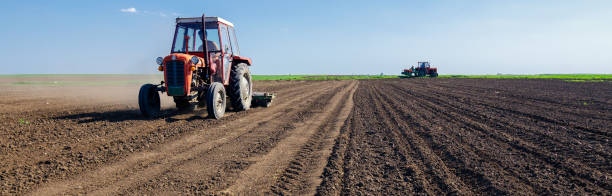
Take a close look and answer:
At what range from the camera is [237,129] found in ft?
21.7

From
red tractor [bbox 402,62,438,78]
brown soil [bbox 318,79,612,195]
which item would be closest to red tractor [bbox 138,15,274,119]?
brown soil [bbox 318,79,612,195]

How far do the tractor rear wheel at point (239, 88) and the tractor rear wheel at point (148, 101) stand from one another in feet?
5.88

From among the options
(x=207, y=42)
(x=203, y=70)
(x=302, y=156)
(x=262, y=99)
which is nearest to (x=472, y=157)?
(x=302, y=156)

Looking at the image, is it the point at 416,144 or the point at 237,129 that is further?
→ the point at 237,129

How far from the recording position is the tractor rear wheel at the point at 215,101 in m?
7.51

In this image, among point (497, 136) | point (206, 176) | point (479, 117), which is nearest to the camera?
point (206, 176)

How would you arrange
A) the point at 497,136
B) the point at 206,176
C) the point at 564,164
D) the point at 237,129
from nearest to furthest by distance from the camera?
the point at 206,176 → the point at 564,164 → the point at 497,136 → the point at 237,129

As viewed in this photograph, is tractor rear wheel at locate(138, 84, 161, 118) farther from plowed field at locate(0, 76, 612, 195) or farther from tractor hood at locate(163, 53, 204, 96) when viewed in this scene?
tractor hood at locate(163, 53, 204, 96)

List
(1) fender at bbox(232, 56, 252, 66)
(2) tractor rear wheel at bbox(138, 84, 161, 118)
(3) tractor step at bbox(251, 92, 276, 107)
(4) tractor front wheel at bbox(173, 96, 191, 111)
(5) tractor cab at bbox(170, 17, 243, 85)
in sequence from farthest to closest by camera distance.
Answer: (3) tractor step at bbox(251, 92, 276, 107), (1) fender at bbox(232, 56, 252, 66), (4) tractor front wheel at bbox(173, 96, 191, 111), (5) tractor cab at bbox(170, 17, 243, 85), (2) tractor rear wheel at bbox(138, 84, 161, 118)

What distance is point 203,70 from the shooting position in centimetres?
842

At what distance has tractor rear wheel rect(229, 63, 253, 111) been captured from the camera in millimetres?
8913

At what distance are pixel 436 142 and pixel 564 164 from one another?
1.65m

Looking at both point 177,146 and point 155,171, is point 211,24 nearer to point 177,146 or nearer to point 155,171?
point 177,146

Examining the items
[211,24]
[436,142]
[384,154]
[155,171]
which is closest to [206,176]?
[155,171]
